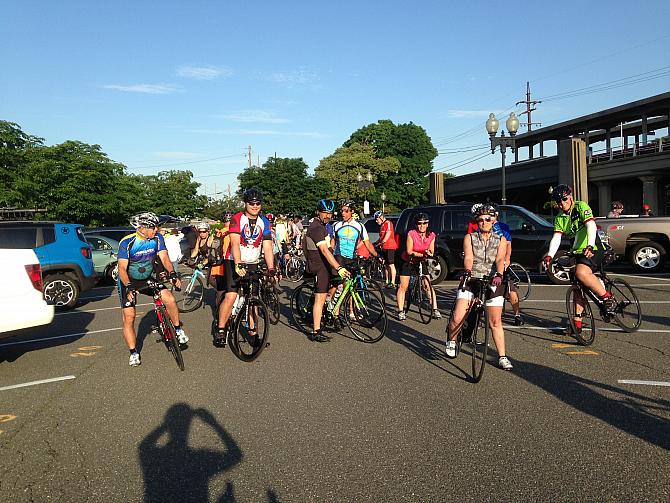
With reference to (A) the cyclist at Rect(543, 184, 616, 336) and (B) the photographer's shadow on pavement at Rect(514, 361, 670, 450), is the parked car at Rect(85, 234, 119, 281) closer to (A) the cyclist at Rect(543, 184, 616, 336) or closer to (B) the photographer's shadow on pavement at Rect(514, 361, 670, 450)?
(A) the cyclist at Rect(543, 184, 616, 336)

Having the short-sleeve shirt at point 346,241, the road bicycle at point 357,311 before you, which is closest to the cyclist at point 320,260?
the road bicycle at point 357,311

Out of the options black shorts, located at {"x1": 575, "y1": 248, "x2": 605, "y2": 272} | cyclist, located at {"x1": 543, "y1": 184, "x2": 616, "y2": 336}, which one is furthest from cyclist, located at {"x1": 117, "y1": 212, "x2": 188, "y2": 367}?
black shorts, located at {"x1": 575, "y1": 248, "x2": 605, "y2": 272}

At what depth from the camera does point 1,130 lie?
36.4 meters

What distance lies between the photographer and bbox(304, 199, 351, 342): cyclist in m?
7.47

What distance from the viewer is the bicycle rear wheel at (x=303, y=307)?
8.68m

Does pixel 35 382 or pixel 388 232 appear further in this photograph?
pixel 388 232

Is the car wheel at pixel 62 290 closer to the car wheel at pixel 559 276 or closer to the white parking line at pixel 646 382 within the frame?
the car wheel at pixel 559 276

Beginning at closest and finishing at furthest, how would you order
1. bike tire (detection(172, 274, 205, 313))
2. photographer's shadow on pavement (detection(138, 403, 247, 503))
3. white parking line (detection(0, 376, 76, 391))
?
photographer's shadow on pavement (detection(138, 403, 247, 503)), white parking line (detection(0, 376, 76, 391)), bike tire (detection(172, 274, 205, 313))

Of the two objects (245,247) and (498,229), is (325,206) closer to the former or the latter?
(245,247)

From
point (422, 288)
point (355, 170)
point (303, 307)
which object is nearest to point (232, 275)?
point (303, 307)

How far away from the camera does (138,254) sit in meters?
6.84

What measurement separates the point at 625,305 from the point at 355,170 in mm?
58284

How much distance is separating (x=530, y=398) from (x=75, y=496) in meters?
3.70

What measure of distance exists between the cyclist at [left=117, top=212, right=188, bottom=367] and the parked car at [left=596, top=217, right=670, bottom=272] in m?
12.2
